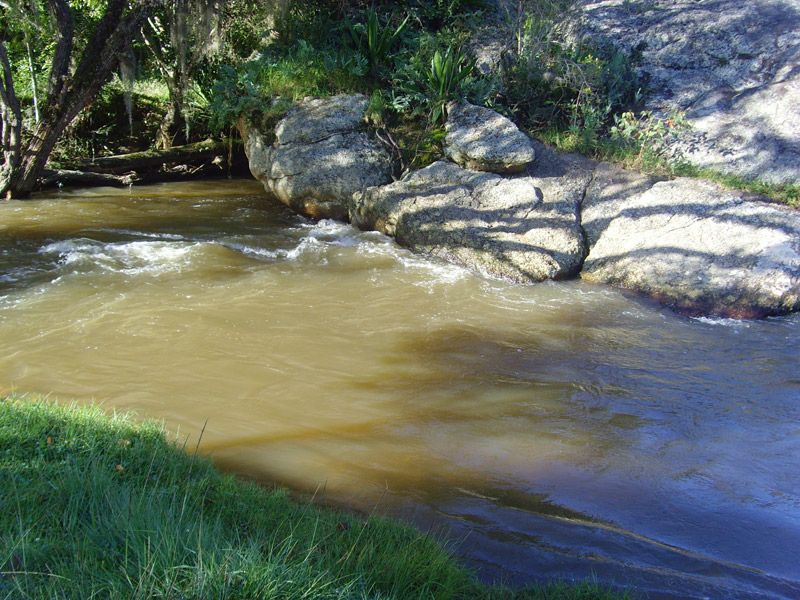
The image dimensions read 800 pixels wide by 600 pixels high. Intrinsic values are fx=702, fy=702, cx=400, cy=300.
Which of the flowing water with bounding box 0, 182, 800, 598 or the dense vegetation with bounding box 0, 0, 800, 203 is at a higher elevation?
the dense vegetation with bounding box 0, 0, 800, 203

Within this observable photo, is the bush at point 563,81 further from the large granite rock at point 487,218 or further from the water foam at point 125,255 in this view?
the water foam at point 125,255

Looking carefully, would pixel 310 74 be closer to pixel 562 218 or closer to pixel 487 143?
pixel 487 143

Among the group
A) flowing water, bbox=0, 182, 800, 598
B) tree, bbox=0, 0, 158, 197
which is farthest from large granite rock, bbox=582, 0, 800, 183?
tree, bbox=0, 0, 158, 197

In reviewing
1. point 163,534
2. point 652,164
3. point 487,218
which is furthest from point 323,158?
point 163,534

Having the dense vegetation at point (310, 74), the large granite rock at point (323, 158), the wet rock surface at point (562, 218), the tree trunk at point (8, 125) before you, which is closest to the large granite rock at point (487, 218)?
the wet rock surface at point (562, 218)

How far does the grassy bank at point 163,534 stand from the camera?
8.08 ft

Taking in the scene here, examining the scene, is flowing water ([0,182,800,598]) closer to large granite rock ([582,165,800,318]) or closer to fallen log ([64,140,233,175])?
large granite rock ([582,165,800,318])

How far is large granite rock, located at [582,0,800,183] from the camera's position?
9.85 metres

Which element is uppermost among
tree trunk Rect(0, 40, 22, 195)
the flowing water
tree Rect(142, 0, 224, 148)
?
tree Rect(142, 0, 224, 148)

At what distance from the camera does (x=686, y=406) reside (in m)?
5.71

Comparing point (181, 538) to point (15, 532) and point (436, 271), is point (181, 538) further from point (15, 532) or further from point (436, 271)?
point (436, 271)

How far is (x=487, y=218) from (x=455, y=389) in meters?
3.96

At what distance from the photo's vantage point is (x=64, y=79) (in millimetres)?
10727

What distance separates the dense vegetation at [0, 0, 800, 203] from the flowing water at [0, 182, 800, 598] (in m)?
2.63
